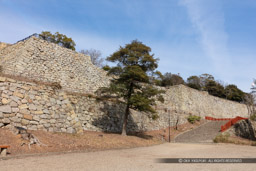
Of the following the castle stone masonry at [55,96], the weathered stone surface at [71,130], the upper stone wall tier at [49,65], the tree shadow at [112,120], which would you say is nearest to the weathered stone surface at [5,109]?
the castle stone masonry at [55,96]

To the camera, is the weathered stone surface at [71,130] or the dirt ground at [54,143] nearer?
the dirt ground at [54,143]

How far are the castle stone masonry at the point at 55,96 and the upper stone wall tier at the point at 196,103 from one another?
428 millimetres

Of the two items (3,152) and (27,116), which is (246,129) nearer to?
(27,116)

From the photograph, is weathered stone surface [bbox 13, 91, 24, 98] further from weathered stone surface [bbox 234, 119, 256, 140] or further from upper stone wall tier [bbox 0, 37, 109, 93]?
weathered stone surface [bbox 234, 119, 256, 140]

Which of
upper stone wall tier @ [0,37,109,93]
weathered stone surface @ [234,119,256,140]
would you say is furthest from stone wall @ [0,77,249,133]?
weathered stone surface @ [234,119,256,140]

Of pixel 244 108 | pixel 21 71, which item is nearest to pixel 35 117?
pixel 21 71

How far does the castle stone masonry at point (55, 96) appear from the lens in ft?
35.0

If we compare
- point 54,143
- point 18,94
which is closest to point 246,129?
point 54,143

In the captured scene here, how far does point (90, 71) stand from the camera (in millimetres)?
22328

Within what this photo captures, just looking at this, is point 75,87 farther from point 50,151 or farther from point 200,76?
point 200,76

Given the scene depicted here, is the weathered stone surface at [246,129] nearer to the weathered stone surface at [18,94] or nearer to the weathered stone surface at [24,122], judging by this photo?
the weathered stone surface at [24,122]

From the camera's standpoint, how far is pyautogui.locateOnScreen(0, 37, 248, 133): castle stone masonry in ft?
35.0

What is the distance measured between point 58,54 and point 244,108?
163 feet

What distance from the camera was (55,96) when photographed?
1262 cm
